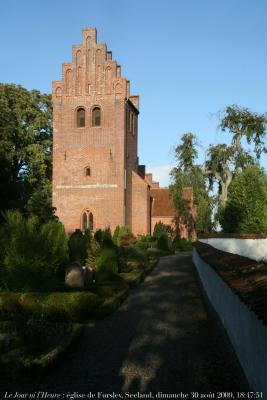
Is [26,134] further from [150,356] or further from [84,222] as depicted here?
[150,356]

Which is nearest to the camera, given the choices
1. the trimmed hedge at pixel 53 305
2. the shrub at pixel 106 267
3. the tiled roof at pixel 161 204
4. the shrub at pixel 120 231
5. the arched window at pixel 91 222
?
the trimmed hedge at pixel 53 305

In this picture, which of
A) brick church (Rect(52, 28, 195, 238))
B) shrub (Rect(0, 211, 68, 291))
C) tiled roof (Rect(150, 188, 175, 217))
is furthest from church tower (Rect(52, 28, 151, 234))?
shrub (Rect(0, 211, 68, 291))

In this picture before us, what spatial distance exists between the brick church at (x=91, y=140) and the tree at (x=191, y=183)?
4887 millimetres

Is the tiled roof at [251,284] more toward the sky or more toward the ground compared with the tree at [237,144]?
more toward the ground

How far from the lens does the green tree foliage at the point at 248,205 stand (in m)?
24.9

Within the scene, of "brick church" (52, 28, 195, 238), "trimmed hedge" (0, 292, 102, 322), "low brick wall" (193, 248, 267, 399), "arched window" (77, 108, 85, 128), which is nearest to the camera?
"low brick wall" (193, 248, 267, 399)

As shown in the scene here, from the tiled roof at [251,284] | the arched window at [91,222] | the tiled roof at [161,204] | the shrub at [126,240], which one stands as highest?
the tiled roof at [161,204]

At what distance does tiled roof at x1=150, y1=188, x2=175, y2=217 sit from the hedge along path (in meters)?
32.0

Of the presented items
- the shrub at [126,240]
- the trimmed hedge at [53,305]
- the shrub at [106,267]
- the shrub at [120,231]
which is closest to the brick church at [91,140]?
the shrub at [120,231]

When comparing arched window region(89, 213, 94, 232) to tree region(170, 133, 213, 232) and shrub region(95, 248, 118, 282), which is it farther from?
shrub region(95, 248, 118, 282)

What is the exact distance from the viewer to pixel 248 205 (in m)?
25.2

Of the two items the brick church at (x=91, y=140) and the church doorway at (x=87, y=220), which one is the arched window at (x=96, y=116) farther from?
the church doorway at (x=87, y=220)

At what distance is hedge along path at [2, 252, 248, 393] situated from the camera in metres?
6.14

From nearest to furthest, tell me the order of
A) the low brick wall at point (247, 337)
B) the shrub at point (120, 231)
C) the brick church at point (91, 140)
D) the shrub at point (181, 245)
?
→ the low brick wall at point (247, 337), the shrub at point (120, 231), the brick church at point (91, 140), the shrub at point (181, 245)
